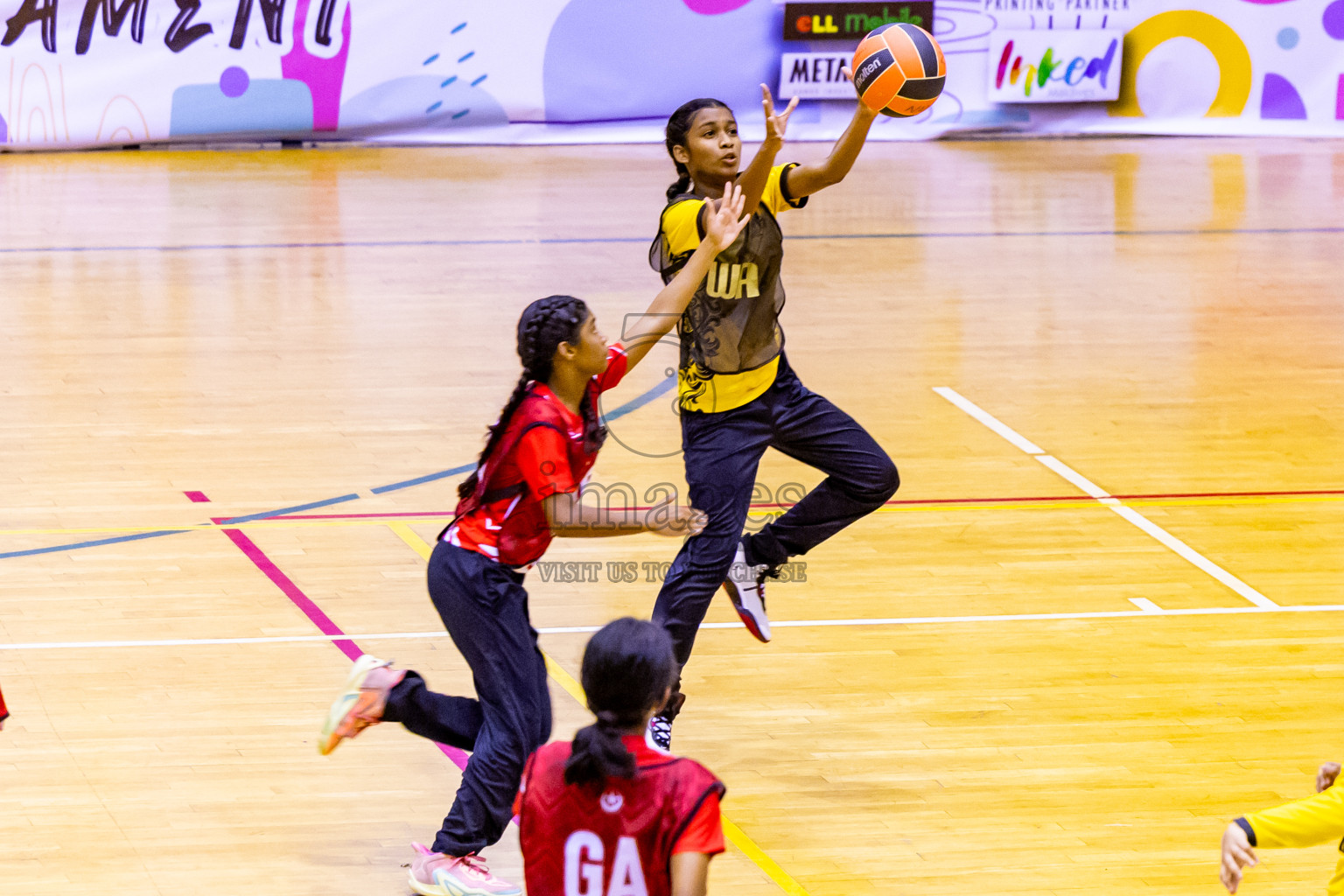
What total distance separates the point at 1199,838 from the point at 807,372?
511cm

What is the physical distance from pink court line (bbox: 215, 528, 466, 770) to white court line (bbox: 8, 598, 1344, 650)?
7 centimetres

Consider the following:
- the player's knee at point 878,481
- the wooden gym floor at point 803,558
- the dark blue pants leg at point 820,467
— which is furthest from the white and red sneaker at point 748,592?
the player's knee at point 878,481

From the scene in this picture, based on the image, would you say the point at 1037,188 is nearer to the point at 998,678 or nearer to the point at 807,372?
the point at 807,372

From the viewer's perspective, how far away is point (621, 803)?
2.67m

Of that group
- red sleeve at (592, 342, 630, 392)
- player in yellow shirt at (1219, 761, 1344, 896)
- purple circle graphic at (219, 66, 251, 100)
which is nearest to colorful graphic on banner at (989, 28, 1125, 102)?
purple circle graphic at (219, 66, 251, 100)

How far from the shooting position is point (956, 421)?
27.3ft

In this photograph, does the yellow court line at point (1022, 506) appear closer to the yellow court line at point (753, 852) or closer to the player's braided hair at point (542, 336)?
Result: the yellow court line at point (753, 852)

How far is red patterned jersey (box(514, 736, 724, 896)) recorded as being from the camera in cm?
266

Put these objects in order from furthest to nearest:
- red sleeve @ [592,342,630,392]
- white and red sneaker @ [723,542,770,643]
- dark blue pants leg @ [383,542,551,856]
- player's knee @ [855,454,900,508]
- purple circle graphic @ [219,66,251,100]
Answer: purple circle graphic @ [219,66,251,100] → white and red sneaker @ [723,542,770,643] → player's knee @ [855,454,900,508] → red sleeve @ [592,342,630,392] → dark blue pants leg @ [383,542,551,856]

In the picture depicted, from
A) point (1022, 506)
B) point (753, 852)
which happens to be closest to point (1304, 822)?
point (753, 852)

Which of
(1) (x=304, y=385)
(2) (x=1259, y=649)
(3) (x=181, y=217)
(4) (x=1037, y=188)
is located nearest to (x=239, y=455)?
(1) (x=304, y=385)

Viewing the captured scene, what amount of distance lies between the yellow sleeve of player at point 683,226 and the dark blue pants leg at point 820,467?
1.86 feet

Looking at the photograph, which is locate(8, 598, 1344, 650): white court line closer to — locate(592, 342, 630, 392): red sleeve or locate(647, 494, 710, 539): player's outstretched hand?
locate(592, 342, 630, 392): red sleeve

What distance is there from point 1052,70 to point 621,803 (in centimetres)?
1633
